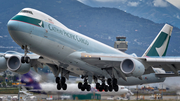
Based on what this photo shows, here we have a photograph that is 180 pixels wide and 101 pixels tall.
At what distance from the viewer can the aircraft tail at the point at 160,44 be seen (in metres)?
33.5

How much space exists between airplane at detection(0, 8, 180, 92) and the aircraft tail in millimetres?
5774

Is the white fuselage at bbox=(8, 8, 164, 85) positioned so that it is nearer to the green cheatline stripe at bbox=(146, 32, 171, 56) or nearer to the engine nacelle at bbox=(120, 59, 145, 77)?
the engine nacelle at bbox=(120, 59, 145, 77)

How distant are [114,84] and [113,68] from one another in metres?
1.63

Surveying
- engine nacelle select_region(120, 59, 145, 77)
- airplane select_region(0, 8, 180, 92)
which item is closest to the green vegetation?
airplane select_region(0, 8, 180, 92)

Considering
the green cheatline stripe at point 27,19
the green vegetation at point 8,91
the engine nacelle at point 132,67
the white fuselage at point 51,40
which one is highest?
the green cheatline stripe at point 27,19

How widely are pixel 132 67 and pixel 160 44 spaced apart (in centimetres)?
1146

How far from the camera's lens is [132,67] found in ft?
78.0

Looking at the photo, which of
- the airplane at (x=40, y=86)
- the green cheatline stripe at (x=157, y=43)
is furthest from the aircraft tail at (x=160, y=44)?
the airplane at (x=40, y=86)

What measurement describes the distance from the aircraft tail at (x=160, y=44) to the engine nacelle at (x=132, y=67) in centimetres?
991

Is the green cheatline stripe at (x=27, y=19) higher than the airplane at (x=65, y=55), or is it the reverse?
the green cheatline stripe at (x=27, y=19)

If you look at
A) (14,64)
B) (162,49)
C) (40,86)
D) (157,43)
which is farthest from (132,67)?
(40,86)

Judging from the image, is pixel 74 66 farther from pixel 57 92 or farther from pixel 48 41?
pixel 57 92

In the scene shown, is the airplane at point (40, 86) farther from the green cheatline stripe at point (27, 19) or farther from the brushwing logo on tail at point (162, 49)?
the green cheatline stripe at point (27, 19)

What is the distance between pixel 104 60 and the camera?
23766 millimetres
